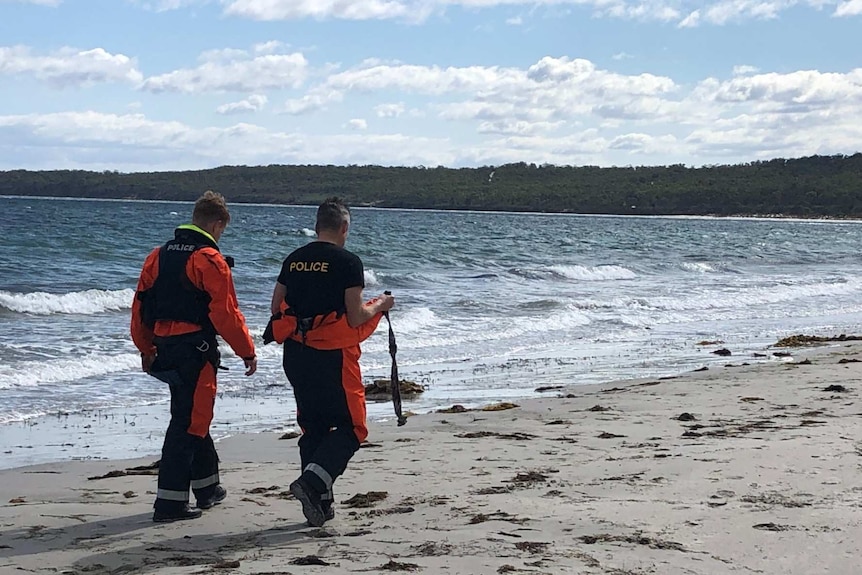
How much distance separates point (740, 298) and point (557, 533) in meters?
20.0

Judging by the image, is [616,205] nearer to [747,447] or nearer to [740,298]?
[740,298]

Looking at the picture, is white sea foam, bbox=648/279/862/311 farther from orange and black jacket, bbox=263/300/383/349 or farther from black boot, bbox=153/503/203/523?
black boot, bbox=153/503/203/523

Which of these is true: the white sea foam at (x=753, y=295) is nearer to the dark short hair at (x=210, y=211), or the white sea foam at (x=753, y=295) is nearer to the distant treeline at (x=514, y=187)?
the dark short hair at (x=210, y=211)

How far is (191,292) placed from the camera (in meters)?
5.46

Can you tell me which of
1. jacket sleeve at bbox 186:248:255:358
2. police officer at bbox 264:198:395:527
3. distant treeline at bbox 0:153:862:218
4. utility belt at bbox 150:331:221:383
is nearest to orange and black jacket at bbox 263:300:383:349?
police officer at bbox 264:198:395:527

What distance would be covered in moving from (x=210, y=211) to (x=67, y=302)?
44.4 ft

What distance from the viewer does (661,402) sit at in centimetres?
948

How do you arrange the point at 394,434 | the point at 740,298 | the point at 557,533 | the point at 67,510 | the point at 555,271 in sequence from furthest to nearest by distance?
the point at 555,271 → the point at 740,298 → the point at 394,434 → the point at 67,510 → the point at 557,533

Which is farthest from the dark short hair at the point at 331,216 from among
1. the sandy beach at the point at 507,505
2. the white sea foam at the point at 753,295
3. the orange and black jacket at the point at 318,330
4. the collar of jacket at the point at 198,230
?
the white sea foam at the point at 753,295

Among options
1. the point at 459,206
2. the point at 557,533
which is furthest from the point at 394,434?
the point at 459,206

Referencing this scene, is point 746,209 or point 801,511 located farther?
point 746,209

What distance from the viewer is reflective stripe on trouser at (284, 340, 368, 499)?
5.33 metres

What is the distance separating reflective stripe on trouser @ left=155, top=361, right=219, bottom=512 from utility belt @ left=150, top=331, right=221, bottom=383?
0.04ft

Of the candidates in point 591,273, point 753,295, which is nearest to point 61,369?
point 753,295
